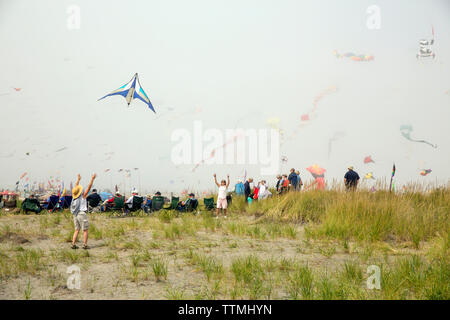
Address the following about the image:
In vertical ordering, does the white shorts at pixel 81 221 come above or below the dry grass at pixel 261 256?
above

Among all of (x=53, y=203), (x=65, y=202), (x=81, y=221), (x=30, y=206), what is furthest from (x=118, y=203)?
(x=81, y=221)

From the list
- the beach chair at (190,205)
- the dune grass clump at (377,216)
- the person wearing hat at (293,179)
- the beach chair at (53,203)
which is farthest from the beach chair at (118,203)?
the person wearing hat at (293,179)

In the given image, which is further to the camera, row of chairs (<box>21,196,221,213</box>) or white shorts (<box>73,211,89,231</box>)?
row of chairs (<box>21,196,221,213</box>)

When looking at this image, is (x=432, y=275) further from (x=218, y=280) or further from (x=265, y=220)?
(x=265, y=220)

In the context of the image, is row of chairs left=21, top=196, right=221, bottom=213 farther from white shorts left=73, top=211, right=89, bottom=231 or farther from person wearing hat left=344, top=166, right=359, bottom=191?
person wearing hat left=344, top=166, right=359, bottom=191

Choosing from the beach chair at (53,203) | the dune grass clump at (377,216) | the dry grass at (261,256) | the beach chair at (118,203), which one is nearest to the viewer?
the dry grass at (261,256)

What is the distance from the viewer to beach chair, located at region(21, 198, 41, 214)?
12.9m

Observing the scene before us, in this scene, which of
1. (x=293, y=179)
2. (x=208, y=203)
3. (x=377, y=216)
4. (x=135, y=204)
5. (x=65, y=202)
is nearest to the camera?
(x=377, y=216)

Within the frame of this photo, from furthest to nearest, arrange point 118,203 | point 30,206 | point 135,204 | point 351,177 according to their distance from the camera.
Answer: point 30,206 < point 135,204 < point 118,203 < point 351,177

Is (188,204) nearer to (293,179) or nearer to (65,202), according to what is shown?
(293,179)

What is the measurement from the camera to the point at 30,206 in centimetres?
1288

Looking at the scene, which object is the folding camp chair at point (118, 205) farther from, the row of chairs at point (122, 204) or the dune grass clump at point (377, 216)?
the dune grass clump at point (377, 216)

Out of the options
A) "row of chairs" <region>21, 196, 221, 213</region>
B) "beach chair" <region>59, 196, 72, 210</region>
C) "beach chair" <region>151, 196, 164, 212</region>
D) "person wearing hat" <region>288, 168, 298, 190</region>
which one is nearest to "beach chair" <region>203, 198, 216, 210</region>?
"row of chairs" <region>21, 196, 221, 213</region>

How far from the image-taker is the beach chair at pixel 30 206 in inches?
507
